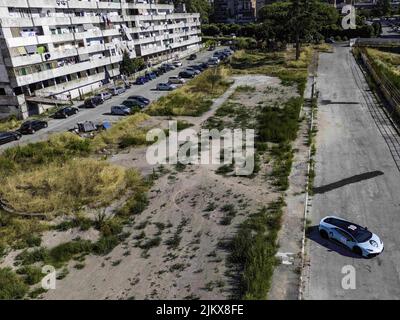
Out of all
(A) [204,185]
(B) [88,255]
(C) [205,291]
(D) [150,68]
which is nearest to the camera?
(C) [205,291]

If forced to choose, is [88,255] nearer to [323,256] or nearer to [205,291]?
[205,291]

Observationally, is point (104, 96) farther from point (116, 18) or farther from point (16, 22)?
point (116, 18)

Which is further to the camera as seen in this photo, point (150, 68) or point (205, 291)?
point (150, 68)

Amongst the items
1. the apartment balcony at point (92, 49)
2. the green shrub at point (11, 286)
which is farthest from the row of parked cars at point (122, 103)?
the green shrub at point (11, 286)

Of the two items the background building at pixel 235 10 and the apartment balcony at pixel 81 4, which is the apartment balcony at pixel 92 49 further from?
the background building at pixel 235 10

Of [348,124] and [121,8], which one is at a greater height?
[121,8]

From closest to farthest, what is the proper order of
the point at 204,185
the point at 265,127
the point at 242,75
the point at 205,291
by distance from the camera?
1. the point at 205,291
2. the point at 204,185
3. the point at 265,127
4. the point at 242,75

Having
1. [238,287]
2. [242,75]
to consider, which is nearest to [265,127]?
[238,287]
